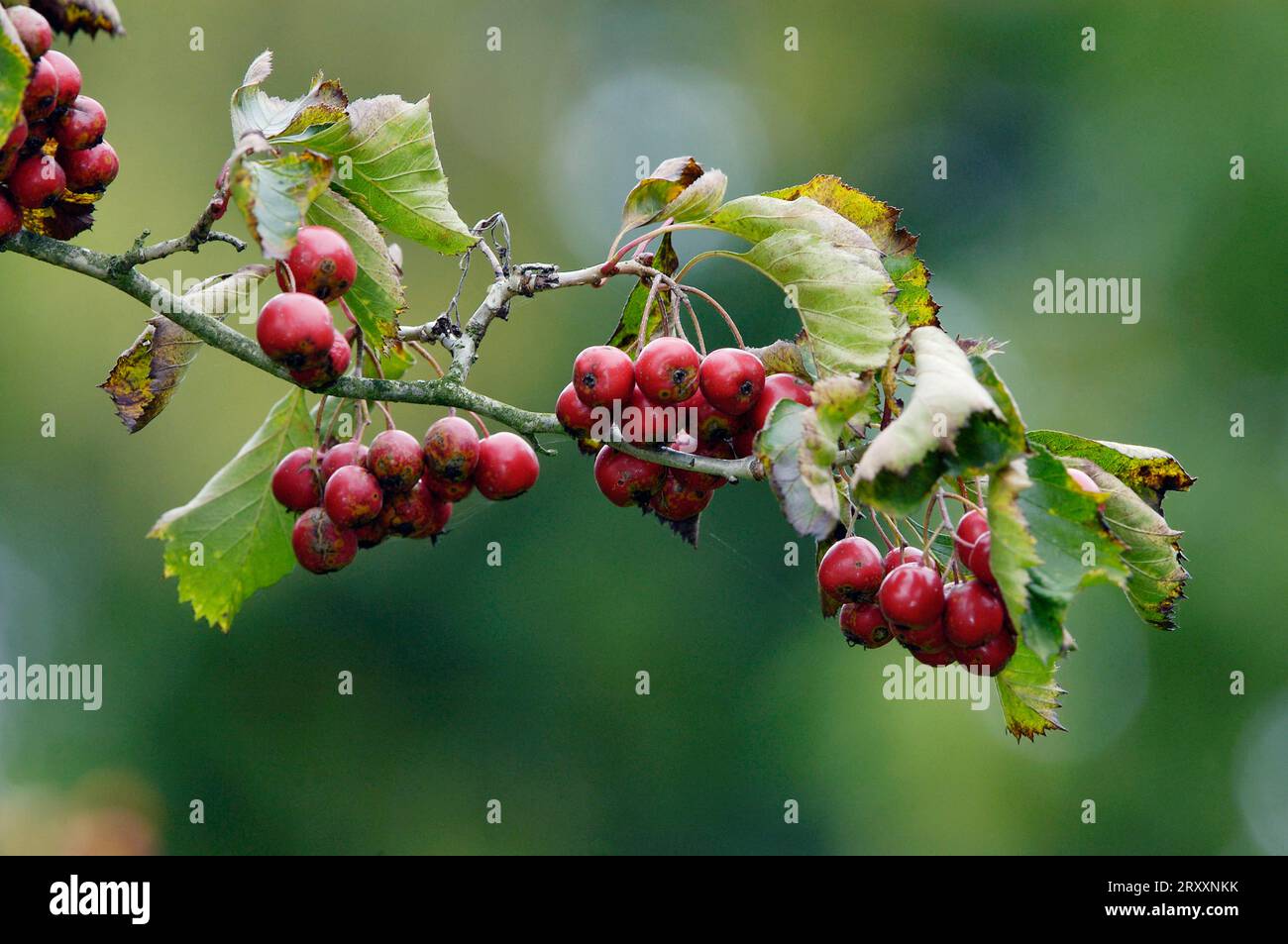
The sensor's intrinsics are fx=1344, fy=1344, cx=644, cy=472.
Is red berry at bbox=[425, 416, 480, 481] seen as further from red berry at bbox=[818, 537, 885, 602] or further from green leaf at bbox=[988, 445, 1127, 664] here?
green leaf at bbox=[988, 445, 1127, 664]

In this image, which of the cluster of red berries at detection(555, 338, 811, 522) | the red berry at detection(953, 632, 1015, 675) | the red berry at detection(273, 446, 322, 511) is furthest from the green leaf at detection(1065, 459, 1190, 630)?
the red berry at detection(273, 446, 322, 511)

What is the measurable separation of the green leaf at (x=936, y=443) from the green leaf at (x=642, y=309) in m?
0.62

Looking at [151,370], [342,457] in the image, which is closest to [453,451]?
[342,457]

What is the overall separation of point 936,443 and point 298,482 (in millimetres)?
1139

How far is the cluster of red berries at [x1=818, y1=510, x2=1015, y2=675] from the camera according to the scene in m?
1.90

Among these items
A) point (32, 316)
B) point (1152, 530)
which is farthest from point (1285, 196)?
point (1152, 530)

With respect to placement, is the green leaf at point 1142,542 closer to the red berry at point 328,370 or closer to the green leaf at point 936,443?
the green leaf at point 936,443

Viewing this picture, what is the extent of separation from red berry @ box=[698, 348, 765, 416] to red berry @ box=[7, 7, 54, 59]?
0.99 meters

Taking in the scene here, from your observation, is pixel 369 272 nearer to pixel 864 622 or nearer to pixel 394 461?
pixel 394 461

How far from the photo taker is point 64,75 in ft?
6.22

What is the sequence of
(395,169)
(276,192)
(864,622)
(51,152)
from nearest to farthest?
(276,192), (51,152), (864,622), (395,169)

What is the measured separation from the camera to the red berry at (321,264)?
1906 mm

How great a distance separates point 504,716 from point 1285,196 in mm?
8922

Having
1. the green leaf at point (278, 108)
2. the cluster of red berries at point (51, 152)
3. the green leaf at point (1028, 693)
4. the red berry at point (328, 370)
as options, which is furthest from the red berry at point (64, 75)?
the green leaf at point (1028, 693)
